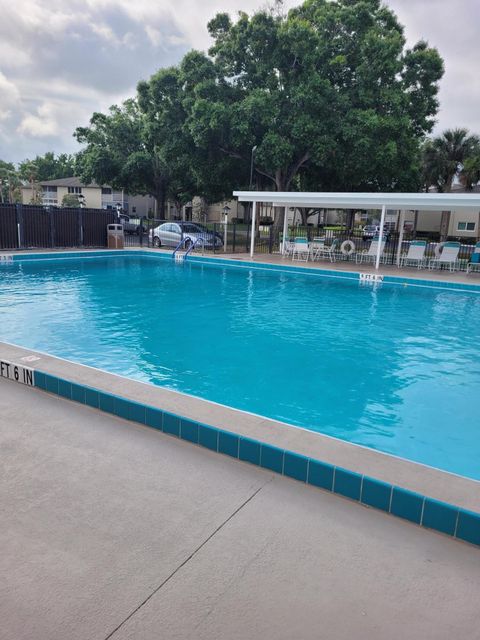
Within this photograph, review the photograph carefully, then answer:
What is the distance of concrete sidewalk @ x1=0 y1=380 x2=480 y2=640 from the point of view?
1.83 meters

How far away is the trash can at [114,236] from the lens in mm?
19688

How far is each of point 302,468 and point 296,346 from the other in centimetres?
402

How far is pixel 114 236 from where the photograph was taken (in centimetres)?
1967

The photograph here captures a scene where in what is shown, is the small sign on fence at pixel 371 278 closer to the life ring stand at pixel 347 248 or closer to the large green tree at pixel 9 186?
the life ring stand at pixel 347 248

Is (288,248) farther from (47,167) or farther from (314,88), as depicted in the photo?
(47,167)

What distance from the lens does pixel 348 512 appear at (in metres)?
2.63

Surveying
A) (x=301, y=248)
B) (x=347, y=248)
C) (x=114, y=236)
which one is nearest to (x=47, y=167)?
(x=114, y=236)

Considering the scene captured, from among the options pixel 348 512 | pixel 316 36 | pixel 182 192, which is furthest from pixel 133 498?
pixel 182 192

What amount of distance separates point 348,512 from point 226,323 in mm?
5698

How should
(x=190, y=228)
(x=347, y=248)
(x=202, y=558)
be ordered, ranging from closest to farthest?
(x=202, y=558)
(x=347, y=248)
(x=190, y=228)

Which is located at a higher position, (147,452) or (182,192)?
(182,192)

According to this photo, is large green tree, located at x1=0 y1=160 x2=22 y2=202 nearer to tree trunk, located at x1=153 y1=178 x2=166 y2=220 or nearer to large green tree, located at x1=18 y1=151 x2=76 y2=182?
large green tree, located at x1=18 y1=151 x2=76 y2=182

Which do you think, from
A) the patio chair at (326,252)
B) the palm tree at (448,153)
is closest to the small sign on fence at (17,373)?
the patio chair at (326,252)

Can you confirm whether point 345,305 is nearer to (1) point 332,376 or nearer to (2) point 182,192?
(1) point 332,376
